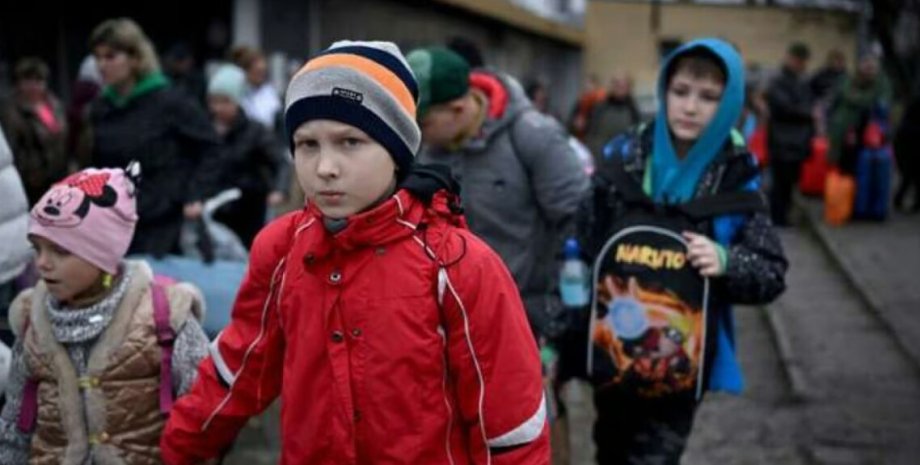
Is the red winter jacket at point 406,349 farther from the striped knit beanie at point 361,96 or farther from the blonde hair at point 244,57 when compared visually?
the blonde hair at point 244,57

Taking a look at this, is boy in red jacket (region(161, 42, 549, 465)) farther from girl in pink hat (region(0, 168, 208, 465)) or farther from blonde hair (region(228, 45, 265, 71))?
blonde hair (region(228, 45, 265, 71))

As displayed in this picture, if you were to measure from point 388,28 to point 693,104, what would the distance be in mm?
15109

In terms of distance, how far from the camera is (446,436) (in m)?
2.84

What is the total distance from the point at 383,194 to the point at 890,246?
10.3 m

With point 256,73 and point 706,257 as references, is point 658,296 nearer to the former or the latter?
point 706,257

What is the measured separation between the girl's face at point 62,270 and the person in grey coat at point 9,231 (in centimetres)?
41

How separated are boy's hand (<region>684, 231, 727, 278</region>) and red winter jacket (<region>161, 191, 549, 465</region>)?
1183 millimetres

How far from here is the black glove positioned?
9.32 feet

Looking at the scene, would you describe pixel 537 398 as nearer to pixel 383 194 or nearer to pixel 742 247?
pixel 383 194

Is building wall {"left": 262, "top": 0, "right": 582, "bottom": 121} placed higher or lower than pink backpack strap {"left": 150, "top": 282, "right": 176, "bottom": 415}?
lower

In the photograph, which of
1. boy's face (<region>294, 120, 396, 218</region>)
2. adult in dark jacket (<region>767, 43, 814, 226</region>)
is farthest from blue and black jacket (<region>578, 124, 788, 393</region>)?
adult in dark jacket (<region>767, 43, 814, 226</region>)

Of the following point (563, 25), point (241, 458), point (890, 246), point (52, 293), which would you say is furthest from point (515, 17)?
point (52, 293)

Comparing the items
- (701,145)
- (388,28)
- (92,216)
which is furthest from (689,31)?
(92,216)

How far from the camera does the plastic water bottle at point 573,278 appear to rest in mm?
4348
